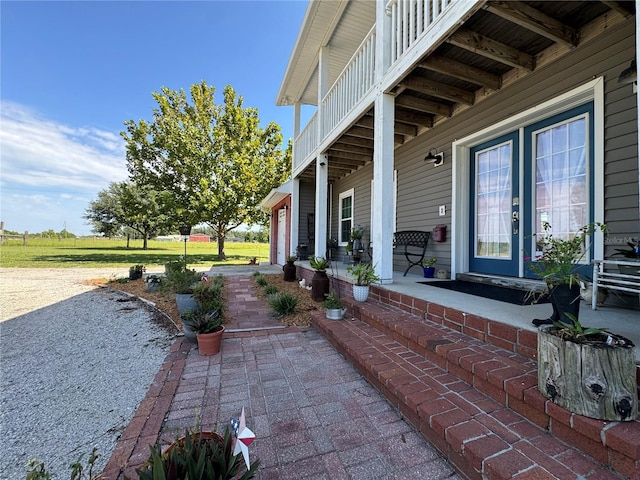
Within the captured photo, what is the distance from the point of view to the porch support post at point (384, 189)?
3539 millimetres

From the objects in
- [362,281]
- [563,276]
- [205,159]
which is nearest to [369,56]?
[362,281]

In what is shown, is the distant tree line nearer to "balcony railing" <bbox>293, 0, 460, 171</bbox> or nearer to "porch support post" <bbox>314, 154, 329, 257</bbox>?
"balcony railing" <bbox>293, 0, 460, 171</bbox>

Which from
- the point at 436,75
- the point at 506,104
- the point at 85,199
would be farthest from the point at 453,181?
the point at 85,199

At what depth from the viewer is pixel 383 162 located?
3553 millimetres

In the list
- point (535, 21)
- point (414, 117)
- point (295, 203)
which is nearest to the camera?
point (535, 21)

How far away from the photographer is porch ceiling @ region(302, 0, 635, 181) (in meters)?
2.55

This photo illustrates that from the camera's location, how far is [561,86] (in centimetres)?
297

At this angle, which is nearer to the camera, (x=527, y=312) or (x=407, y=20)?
(x=527, y=312)

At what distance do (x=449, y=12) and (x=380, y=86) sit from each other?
1132 mm

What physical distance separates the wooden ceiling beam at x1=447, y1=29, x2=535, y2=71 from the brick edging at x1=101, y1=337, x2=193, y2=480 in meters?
3.94

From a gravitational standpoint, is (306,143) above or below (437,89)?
above

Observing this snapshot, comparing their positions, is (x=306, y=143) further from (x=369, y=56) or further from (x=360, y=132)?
(x=369, y=56)

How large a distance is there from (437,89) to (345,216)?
4.65m

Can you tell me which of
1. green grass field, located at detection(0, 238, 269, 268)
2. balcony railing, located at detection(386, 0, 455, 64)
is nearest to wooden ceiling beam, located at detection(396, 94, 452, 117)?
balcony railing, located at detection(386, 0, 455, 64)
